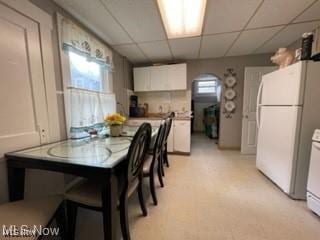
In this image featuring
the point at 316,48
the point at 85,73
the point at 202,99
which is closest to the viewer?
the point at 316,48

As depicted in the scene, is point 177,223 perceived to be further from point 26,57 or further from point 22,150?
point 26,57

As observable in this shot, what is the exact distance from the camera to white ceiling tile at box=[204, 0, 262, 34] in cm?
182

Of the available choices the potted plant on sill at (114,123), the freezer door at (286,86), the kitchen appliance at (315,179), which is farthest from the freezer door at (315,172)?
the potted plant on sill at (114,123)

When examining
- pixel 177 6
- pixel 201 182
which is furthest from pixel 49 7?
pixel 201 182

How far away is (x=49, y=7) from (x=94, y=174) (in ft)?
6.30

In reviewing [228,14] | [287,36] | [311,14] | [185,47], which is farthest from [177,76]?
[311,14]

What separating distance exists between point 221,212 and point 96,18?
9.20 ft

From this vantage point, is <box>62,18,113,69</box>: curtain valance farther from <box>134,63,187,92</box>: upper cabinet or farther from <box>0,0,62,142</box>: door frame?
<box>134,63,187,92</box>: upper cabinet

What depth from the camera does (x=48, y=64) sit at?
1701 millimetres

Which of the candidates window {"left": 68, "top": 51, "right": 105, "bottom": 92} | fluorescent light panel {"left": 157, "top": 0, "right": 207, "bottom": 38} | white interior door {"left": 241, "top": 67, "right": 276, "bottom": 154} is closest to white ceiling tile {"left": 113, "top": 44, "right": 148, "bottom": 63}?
window {"left": 68, "top": 51, "right": 105, "bottom": 92}

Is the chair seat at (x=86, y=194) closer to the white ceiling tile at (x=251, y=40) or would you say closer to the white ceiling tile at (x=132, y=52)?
the white ceiling tile at (x=132, y=52)

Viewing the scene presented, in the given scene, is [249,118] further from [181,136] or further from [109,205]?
[109,205]

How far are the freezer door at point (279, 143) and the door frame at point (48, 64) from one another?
2.75 meters

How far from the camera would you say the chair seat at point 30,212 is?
0.89 metres
